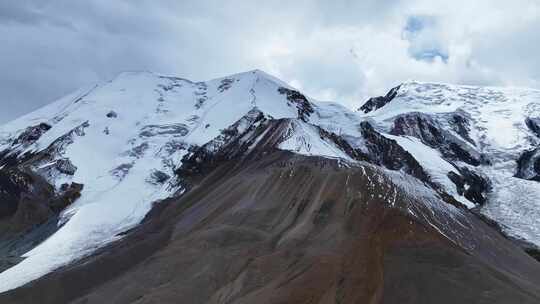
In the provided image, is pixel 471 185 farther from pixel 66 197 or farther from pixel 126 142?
pixel 66 197

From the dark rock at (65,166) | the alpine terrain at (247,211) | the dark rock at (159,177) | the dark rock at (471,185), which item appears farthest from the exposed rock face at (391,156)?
the dark rock at (65,166)

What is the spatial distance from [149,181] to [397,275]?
268 ft

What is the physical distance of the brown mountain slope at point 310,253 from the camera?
58.7 meters

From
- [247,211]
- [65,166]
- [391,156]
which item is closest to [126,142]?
[65,166]

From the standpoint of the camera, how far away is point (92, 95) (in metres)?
196

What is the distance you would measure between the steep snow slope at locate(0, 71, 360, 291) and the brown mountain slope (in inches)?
475

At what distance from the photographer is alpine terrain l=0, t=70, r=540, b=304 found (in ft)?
205

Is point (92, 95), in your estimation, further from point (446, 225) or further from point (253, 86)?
point (446, 225)

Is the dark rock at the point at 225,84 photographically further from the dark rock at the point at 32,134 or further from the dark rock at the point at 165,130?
the dark rock at the point at 32,134

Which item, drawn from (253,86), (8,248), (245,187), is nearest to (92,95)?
(253,86)

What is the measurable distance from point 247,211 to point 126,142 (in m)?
82.3

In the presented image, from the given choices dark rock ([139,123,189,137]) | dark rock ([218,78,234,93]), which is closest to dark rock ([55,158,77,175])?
dark rock ([139,123,189,137])

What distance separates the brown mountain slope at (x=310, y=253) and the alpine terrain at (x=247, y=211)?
0.79ft

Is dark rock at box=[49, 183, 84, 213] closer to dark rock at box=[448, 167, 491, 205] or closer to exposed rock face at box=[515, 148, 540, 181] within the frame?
dark rock at box=[448, 167, 491, 205]
